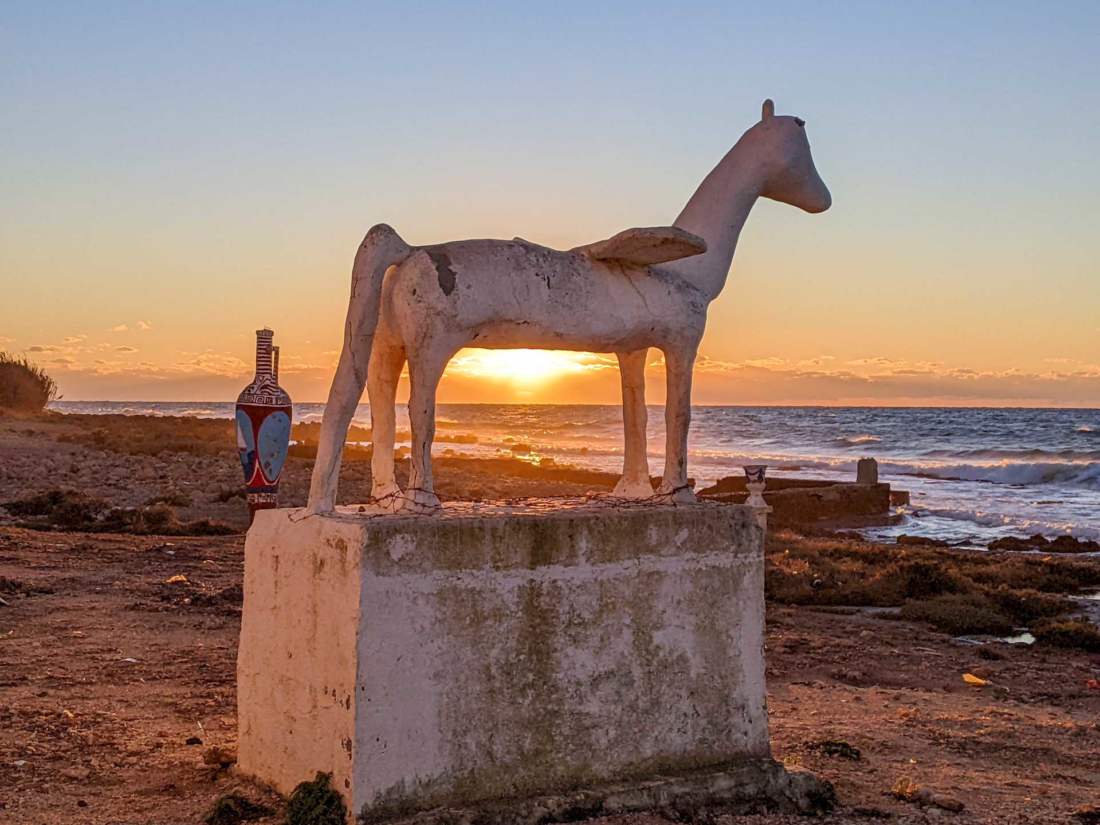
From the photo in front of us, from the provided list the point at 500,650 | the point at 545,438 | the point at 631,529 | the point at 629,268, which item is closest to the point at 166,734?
the point at 500,650

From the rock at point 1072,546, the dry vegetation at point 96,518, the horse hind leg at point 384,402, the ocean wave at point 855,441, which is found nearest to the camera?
the horse hind leg at point 384,402

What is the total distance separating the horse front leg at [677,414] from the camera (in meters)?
5.87

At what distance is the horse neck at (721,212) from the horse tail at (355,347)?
67.4 inches

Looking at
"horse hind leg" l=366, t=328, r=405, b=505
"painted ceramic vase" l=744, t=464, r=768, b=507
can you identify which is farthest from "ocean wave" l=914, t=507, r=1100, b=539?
"horse hind leg" l=366, t=328, r=405, b=505

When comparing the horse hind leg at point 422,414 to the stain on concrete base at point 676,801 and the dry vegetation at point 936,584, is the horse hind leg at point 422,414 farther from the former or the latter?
the dry vegetation at point 936,584

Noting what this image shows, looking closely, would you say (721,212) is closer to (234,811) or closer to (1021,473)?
(234,811)

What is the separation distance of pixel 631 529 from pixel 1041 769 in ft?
11.1

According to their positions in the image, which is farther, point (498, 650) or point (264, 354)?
point (264, 354)

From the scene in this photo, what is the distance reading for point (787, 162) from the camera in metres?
6.19

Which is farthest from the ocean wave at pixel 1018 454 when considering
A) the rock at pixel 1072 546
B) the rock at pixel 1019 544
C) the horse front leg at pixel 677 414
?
the horse front leg at pixel 677 414

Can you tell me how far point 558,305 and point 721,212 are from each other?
128 cm

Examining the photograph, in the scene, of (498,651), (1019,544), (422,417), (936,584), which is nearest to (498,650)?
(498,651)

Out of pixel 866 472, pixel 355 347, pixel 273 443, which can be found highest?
pixel 355 347

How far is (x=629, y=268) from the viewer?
575 cm
